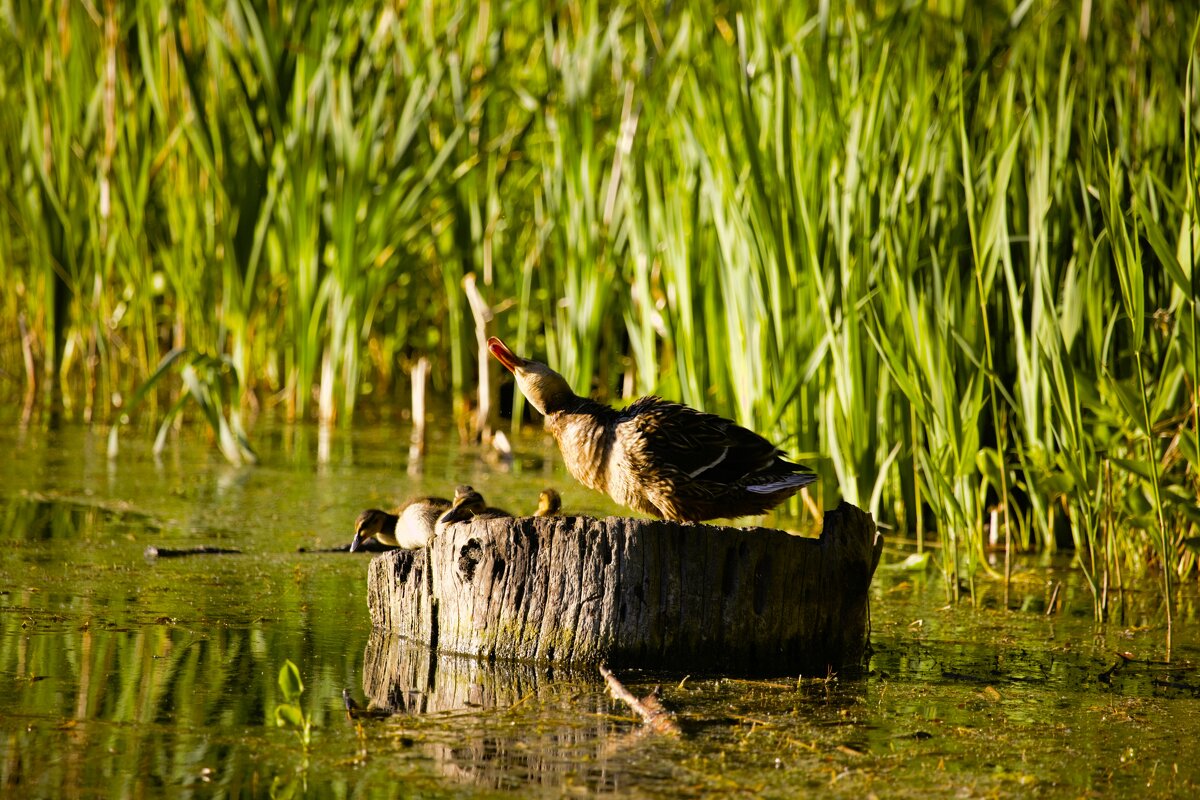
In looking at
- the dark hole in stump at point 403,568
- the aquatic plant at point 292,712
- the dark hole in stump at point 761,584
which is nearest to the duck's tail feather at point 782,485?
the dark hole in stump at point 761,584

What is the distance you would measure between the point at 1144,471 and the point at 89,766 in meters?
3.11

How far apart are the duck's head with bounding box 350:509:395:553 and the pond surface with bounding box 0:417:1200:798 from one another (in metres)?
0.16

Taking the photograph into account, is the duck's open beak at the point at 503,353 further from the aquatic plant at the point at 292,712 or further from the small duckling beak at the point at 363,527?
the aquatic plant at the point at 292,712

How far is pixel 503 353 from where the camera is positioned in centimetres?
404

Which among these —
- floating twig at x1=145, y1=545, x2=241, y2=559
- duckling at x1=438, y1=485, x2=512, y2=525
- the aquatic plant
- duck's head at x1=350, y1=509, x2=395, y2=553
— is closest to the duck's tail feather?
duckling at x1=438, y1=485, x2=512, y2=525

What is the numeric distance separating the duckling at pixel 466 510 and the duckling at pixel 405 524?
0.11 m

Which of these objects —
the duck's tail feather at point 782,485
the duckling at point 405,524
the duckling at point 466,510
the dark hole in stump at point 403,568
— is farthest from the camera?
the duckling at point 405,524

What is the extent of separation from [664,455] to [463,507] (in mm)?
663

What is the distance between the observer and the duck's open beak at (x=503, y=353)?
397 cm

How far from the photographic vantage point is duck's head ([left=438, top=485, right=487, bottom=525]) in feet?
13.5

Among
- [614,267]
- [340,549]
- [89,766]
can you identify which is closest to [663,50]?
[614,267]

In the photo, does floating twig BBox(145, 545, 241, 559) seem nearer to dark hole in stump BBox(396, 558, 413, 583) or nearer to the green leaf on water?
dark hole in stump BBox(396, 558, 413, 583)

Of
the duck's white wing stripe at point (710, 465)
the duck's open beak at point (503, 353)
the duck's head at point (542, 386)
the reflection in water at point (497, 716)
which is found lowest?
the reflection in water at point (497, 716)

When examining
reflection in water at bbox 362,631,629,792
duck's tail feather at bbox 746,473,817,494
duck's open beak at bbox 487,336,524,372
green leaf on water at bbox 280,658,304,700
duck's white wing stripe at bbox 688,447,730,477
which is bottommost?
reflection in water at bbox 362,631,629,792
